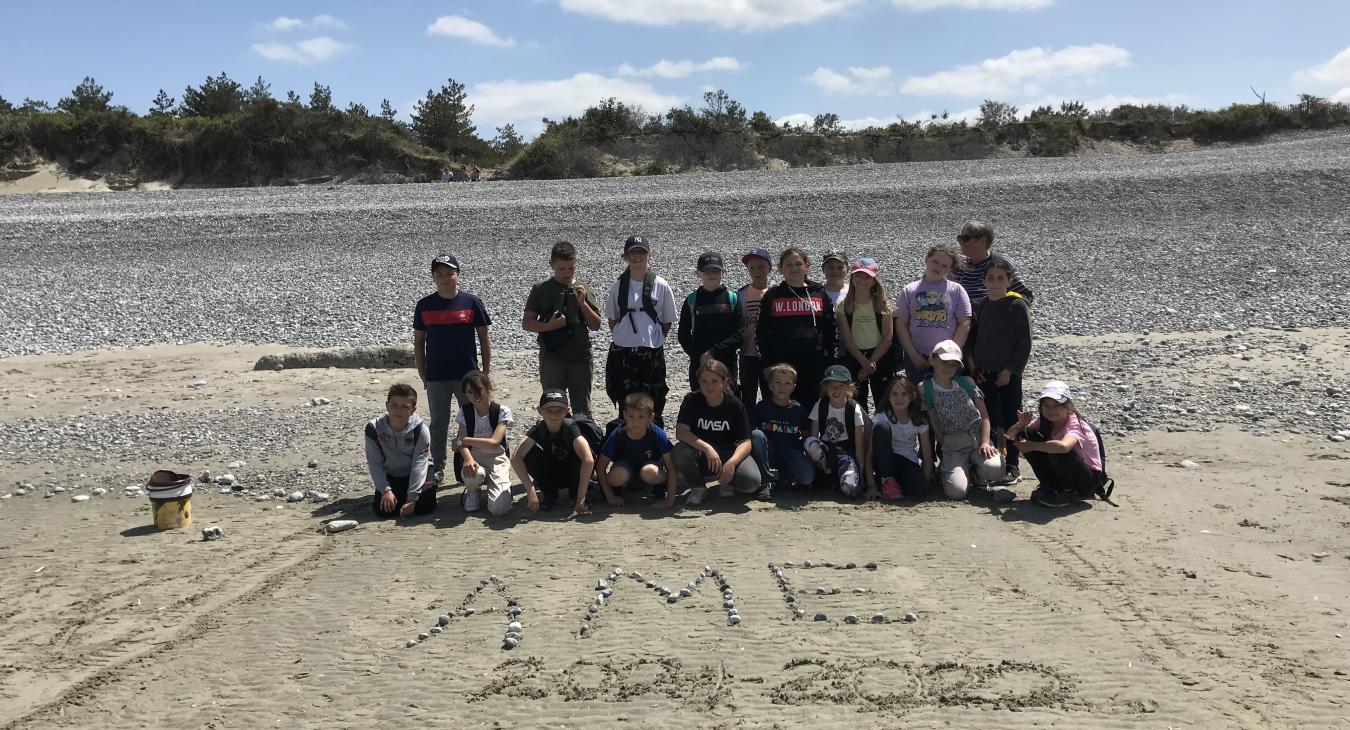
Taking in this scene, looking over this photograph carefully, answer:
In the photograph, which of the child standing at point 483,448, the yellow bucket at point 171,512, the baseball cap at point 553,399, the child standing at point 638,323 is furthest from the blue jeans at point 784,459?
the yellow bucket at point 171,512

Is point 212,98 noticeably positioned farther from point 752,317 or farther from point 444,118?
point 752,317

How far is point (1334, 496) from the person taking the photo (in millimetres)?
7195

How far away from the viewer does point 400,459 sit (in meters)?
7.70

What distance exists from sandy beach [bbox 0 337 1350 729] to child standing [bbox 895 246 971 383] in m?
1.26

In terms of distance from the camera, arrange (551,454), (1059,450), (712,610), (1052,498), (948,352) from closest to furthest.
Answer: (712,610) < (1059,450) < (1052,498) < (948,352) < (551,454)

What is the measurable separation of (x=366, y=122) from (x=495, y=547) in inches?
1297

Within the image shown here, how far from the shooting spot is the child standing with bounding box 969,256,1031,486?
7.66 m

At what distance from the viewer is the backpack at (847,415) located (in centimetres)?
770

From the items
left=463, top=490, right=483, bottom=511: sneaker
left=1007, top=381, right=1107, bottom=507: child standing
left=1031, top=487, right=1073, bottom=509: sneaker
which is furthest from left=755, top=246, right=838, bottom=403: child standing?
left=463, top=490, right=483, bottom=511: sneaker

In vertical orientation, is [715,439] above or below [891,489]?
above

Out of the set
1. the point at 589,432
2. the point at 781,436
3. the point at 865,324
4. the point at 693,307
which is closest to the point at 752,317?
the point at 693,307

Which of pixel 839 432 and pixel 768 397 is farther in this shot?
pixel 768 397

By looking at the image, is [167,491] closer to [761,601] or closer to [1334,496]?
[761,601]

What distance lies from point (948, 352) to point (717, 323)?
1.79 metres
